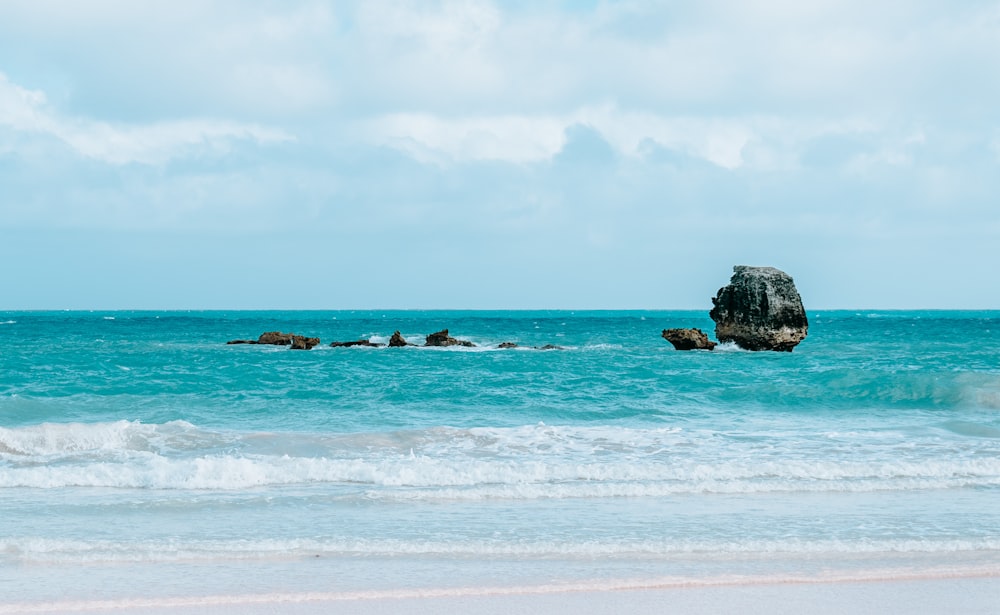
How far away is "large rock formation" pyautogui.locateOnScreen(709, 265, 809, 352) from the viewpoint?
38.8m

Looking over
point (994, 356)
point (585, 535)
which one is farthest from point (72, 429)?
point (994, 356)

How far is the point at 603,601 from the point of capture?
703cm

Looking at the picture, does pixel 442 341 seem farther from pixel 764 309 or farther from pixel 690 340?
pixel 764 309

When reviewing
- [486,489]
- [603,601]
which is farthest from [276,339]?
[603,601]

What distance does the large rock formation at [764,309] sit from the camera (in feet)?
127

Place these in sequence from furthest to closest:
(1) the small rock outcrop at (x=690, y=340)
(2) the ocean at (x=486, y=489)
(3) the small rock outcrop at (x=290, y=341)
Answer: (3) the small rock outcrop at (x=290, y=341)
(1) the small rock outcrop at (x=690, y=340)
(2) the ocean at (x=486, y=489)

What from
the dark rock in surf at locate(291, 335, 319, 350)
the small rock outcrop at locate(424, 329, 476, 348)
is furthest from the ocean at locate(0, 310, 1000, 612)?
the small rock outcrop at locate(424, 329, 476, 348)

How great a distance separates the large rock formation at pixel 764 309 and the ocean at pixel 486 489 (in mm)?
14592

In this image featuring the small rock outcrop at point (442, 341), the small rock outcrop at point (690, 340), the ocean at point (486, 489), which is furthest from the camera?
the small rock outcrop at point (442, 341)

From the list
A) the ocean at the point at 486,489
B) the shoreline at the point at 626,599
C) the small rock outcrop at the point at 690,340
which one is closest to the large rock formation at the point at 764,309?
the small rock outcrop at the point at 690,340

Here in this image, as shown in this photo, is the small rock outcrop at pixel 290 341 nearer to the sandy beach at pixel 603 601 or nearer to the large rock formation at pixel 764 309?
the large rock formation at pixel 764 309

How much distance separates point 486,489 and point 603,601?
453cm

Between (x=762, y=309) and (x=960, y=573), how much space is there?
32567mm

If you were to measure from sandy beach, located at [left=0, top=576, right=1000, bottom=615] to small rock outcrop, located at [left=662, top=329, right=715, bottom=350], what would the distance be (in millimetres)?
34970
